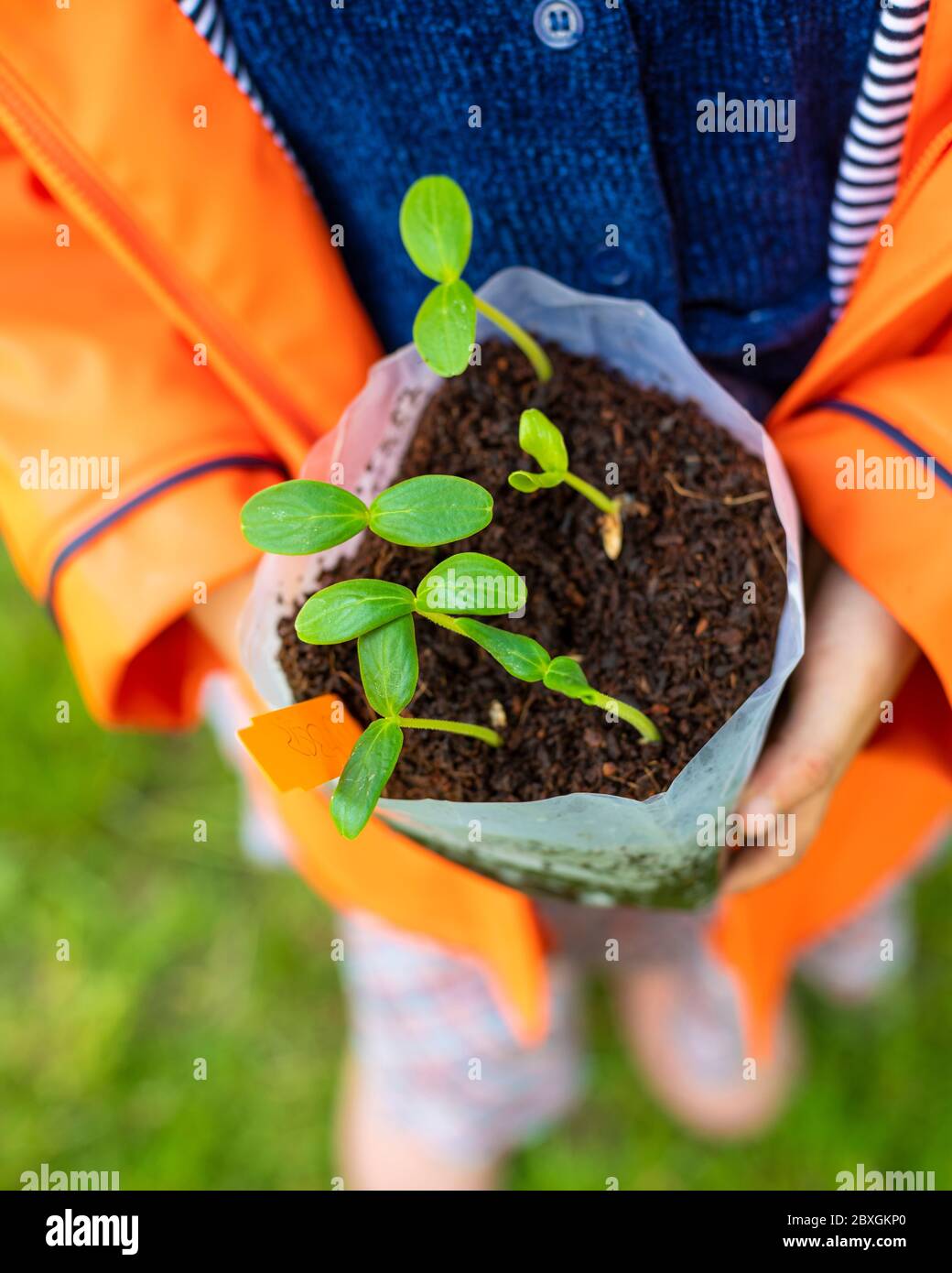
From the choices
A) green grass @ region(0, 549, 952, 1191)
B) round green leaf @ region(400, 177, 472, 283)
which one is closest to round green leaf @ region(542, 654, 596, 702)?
round green leaf @ region(400, 177, 472, 283)

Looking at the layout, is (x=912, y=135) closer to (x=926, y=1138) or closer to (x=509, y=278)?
(x=509, y=278)

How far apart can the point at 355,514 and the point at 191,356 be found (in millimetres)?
316

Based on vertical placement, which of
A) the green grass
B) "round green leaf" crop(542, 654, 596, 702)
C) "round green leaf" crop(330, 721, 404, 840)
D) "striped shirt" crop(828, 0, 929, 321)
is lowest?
the green grass

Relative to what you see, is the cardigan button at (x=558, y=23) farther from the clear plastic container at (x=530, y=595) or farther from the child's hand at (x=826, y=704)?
the child's hand at (x=826, y=704)

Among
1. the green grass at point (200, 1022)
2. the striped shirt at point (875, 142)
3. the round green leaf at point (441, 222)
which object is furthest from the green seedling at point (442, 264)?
the green grass at point (200, 1022)

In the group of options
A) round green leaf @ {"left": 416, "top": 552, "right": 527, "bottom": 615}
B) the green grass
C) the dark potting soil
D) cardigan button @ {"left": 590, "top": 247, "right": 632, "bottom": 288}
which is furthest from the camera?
the green grass

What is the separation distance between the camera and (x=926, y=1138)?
1322 millimetres

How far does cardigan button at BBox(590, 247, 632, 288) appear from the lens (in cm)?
69

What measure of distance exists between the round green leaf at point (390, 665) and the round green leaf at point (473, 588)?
0.08 ft

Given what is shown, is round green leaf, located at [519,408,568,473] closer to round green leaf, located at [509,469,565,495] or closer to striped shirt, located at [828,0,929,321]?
round green leaf, located at [509,469,565,495]

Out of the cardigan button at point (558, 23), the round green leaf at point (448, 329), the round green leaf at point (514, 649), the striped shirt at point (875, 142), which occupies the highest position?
the cardigan button at point (558, 23)

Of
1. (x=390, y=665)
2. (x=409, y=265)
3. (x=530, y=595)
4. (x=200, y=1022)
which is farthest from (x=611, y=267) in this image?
(x=200, y=1022)

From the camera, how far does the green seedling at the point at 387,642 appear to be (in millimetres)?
476

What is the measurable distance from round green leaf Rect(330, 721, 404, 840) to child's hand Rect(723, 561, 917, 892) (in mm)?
242
